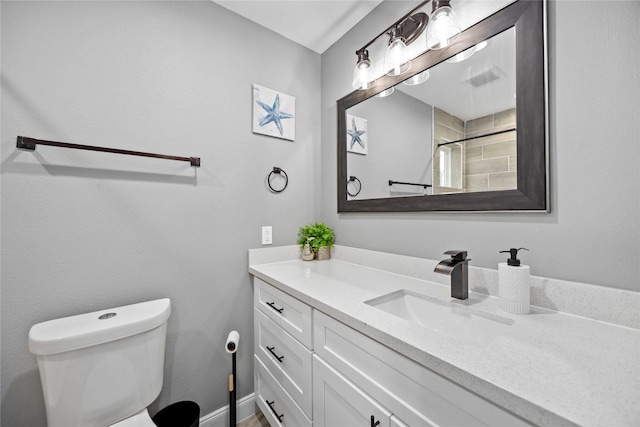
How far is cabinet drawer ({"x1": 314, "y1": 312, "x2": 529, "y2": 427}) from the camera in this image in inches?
20.8

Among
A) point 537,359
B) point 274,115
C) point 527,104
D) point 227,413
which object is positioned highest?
point 274,115

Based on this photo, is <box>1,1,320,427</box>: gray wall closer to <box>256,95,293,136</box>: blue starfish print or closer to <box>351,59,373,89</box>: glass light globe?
<box>256,95,293,136</box>: blue starfish print

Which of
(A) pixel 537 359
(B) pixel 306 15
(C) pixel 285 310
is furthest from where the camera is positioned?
(B) pixel 306 15

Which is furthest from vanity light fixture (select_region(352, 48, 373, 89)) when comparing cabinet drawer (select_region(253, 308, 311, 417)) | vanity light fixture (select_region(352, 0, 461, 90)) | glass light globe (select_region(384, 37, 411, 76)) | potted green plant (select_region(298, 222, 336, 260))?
cabinet drawer (select_region(253, 308, 311, 417))

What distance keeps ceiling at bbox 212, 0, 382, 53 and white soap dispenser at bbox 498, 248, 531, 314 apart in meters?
1.55

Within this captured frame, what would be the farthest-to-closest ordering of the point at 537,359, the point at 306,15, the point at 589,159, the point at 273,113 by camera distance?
the point at 273,113, the point at 306,15, the point at 589,159, the point at 537,359

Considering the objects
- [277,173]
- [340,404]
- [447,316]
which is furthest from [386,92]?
[340,404]

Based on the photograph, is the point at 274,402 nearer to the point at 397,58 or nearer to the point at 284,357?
the point at 284,357

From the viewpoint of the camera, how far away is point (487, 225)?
3.31ft

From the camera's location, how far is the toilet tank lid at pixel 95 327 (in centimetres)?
86

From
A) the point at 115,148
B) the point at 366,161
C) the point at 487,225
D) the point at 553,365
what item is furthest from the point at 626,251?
the point at 115,148

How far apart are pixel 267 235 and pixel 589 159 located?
1489 mm

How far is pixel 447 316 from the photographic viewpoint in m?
0.93

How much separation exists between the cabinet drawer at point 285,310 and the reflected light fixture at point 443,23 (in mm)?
1259
